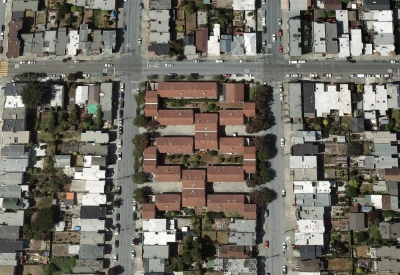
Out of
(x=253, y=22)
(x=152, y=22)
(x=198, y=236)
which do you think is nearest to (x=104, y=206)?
(x=198, y=236)

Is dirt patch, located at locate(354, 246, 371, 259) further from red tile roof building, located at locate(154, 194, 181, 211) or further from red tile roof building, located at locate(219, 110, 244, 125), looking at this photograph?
red tile roof building, located at locate(154, 194, 181, 211)

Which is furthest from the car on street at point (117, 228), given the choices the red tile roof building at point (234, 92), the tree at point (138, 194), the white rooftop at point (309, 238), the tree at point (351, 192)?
the tree at point (351, 192)

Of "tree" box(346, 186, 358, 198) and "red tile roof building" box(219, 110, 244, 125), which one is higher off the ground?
"red tile roof building" box(219, 110, 244, 125)

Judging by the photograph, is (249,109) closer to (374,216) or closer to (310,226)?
(310,226)

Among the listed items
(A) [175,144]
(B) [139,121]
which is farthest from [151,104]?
(A) [175,144]

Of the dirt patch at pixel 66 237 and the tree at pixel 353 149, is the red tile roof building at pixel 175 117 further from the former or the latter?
the tree at pixel 353 149

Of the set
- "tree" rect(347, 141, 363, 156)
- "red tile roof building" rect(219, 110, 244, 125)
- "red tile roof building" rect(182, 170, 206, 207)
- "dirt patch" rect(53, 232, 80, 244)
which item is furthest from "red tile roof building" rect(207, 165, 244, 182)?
"dirt patch" rect(53, 232, 80, 244)
